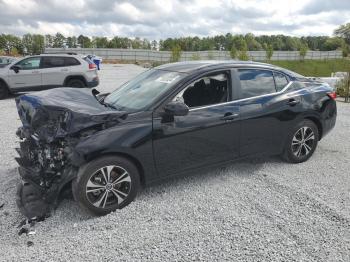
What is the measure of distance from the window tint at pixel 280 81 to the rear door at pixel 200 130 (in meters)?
0.90

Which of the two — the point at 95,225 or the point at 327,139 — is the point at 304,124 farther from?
the point at 95,225

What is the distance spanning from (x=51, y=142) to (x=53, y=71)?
30.3ft

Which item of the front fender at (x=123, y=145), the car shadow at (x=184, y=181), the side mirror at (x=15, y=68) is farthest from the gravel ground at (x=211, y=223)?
the side mirror at (x=15, y=68)

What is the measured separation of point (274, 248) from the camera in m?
2.92

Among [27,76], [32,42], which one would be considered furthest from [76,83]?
[32,42]

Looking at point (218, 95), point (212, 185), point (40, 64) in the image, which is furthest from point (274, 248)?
point (40, 64)

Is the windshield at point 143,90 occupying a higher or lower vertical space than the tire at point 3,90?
higher

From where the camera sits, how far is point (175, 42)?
259 ft

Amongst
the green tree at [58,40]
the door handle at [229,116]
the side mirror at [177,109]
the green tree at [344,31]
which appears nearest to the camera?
the side mirror at [177,109]

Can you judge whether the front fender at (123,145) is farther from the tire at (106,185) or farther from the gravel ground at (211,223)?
the gravel ground at (211,223)

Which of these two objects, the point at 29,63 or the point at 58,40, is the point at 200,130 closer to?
the point at 29,63

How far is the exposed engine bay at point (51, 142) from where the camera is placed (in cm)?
334

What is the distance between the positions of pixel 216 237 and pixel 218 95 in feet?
6.01

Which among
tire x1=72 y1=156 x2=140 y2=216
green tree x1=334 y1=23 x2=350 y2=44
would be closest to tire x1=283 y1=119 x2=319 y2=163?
tire x1=72 y1=156 x2=140 y2=216
